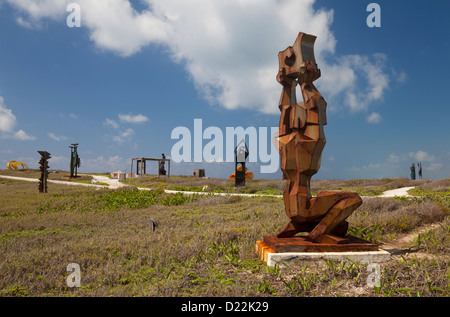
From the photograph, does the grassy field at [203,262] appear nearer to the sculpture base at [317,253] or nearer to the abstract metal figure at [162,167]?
the sculpture base at [317,253]

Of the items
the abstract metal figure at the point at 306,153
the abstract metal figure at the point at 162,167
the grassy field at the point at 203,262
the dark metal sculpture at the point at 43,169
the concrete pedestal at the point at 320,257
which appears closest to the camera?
the grassy field at the point at 203,262

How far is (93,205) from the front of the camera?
1390cm

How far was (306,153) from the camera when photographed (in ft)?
16.3

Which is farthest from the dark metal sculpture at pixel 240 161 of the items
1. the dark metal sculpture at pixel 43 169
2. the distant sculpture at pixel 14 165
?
the distant sculpture at pixel 14 165

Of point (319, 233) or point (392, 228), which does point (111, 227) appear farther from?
point (392, 228)

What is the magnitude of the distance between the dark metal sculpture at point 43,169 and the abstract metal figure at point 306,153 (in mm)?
19280

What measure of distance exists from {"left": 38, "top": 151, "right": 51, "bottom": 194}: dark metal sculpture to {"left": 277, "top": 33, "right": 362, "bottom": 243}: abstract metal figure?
1928 cm

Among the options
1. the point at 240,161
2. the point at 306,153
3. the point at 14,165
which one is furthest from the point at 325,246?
the point at 14,165

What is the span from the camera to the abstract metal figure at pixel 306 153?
4.91 m

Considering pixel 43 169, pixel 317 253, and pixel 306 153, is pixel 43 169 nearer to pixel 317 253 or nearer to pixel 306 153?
pixel 306 153

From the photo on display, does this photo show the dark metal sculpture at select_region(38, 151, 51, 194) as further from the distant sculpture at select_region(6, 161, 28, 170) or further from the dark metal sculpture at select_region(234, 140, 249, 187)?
the distant sculpture at select_region(6, 161, 28, 170)
